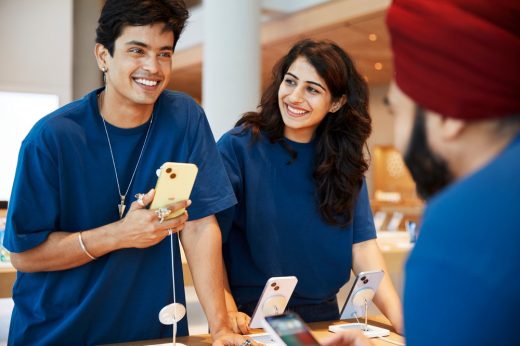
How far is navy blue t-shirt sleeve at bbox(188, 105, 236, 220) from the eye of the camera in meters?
1.85

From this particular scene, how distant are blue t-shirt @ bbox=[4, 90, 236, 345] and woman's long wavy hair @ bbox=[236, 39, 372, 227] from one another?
0.56 meters

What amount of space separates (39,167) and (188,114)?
485 mm

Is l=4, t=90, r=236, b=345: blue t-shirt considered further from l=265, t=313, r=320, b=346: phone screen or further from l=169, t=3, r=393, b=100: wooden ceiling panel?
l=169, t=3, r=393, b=100: wooden ceiling panel

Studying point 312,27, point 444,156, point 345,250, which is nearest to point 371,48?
point 312,27

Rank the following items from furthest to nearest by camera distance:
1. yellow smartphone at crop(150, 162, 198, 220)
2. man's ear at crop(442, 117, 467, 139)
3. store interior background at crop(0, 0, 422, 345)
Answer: store interior background at crop(0, 0, 422, 345)
yellow smartphone at crop(150, 162, 198, 220)
man's ear at crop(442, 117, 467, 139)

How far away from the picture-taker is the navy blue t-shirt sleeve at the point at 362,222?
2.17m

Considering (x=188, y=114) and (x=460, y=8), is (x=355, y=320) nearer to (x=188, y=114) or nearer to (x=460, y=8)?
(x=188, y=114)

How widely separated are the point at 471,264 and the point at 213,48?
236 inches

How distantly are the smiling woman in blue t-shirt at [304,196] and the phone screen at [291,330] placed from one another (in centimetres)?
80

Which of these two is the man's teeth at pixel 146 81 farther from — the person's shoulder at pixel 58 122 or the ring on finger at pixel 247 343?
the ring on finger at pixel 247 343

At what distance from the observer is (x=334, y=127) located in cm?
228

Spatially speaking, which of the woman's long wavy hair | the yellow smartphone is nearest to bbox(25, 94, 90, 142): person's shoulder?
the yellow smartphone

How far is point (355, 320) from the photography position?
204cm

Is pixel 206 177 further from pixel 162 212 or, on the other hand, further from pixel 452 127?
pixel 452 127
